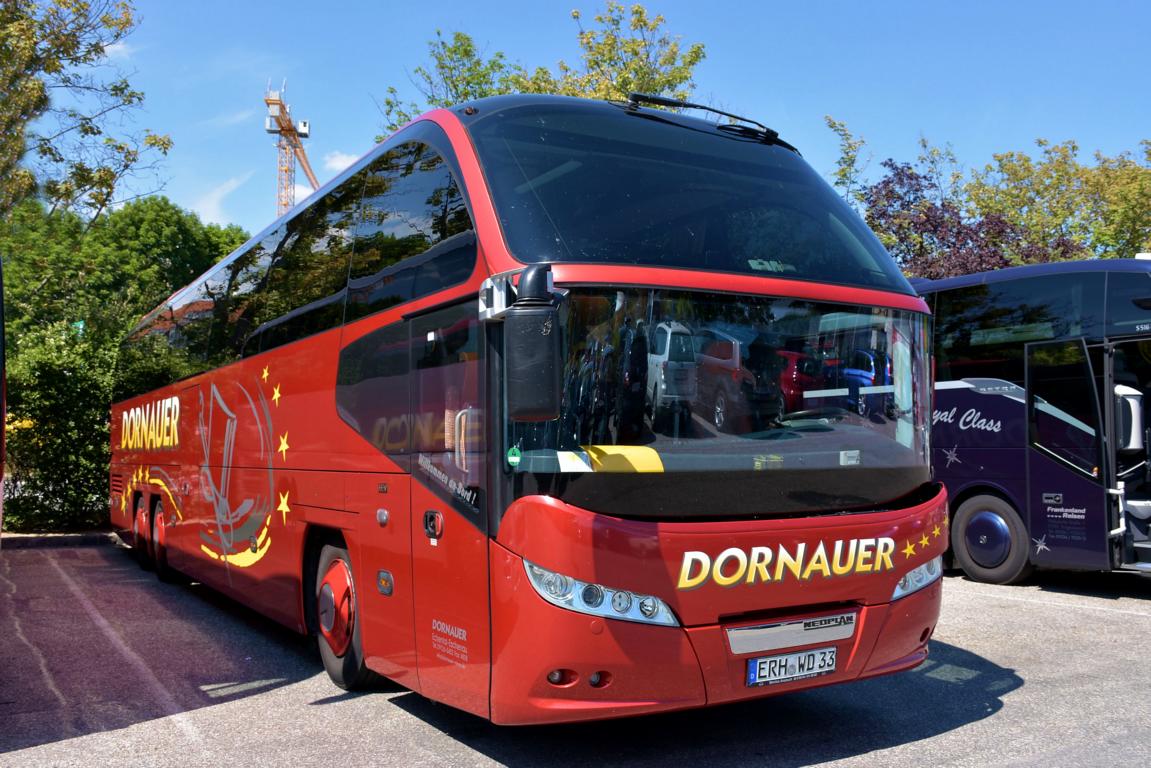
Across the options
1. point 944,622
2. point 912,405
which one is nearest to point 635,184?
point 912,405

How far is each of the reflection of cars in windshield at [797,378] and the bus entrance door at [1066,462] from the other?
6.50m

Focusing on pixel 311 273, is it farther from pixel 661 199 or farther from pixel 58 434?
pixel 58 434

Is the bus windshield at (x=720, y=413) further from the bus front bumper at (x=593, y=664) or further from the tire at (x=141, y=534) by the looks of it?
the tire at (x=141, y=534)

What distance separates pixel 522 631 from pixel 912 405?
249 centimetres

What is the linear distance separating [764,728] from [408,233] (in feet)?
11.4

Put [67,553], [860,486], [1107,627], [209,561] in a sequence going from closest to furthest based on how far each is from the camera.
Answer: [860,486]
[1107,627]
[209,561]
[67,553]

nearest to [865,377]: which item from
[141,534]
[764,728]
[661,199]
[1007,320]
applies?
[661,199]

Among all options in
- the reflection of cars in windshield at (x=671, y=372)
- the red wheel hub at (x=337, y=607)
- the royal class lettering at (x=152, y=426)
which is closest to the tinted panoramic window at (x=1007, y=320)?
the reflection of cars in windshield at (x=671, y=372)

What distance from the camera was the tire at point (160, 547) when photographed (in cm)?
1191

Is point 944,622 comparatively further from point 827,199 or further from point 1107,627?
point 827,199

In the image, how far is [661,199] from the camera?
207 inches

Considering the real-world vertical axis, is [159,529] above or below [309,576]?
below

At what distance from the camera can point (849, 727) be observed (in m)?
5.67

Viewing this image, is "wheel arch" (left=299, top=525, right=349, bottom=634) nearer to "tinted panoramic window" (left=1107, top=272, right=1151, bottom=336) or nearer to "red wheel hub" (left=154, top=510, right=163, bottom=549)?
"red wheel hub" (left=154, top=510, right=163, bottom=549)
